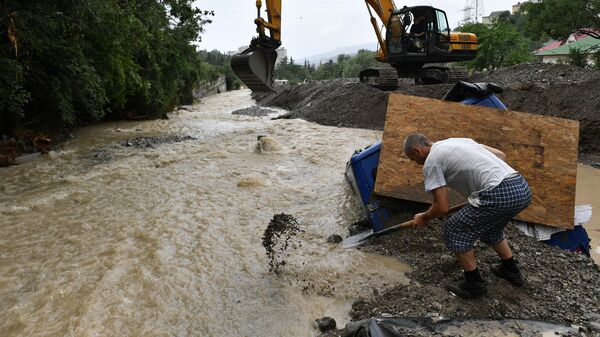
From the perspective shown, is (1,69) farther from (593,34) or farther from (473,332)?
(593,34)

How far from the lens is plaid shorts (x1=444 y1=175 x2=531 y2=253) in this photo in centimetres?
316

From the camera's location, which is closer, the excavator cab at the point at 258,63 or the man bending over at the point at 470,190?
the man bending over at the point at 470,190

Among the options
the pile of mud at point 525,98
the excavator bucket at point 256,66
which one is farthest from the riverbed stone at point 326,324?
the pile of mud at point 525,98

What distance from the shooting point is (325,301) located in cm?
385

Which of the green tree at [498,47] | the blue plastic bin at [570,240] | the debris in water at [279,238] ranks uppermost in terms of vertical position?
the green tree at [498,47]

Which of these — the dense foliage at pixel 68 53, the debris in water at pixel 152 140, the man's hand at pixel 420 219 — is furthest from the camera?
the debris in water at pixel 152 140

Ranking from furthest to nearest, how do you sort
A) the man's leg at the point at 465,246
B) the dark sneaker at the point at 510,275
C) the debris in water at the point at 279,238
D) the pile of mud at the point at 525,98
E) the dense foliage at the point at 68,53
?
the pile of mud at the point at 525,98 < the dense foliage at the point at 68,53 < the debris in water at the point at 279,238 < the dark sneaker at the point at 510,275 < the man's leg at the point at 465,246

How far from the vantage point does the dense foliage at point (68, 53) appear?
300 inches

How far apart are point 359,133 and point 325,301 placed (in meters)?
9.74

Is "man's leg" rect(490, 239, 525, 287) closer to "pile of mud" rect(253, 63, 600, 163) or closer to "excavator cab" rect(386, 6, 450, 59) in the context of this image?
"pile of mud" rect(253, 63, 600, 163)

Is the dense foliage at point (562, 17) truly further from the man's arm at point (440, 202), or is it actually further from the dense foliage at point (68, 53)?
the man's arm at point (440, 202)

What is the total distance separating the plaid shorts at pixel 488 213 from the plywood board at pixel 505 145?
126 centimetres

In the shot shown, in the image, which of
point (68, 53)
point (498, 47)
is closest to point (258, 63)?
point (68, 53)

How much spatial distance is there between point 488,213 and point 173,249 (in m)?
3.56
